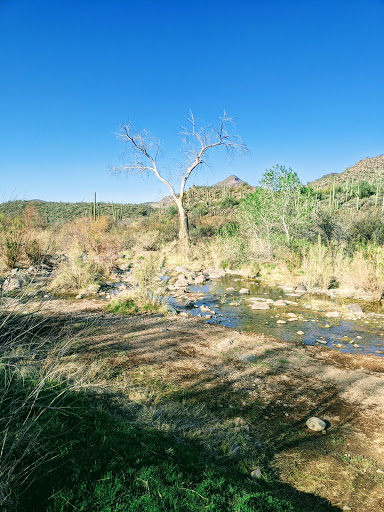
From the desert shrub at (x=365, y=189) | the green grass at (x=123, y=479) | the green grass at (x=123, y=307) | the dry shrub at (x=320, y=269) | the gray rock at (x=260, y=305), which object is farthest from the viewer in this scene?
the desert shrub at (x=365, y=189)

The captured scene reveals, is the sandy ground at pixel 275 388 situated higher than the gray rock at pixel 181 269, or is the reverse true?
the gray rock at pixel 181 269

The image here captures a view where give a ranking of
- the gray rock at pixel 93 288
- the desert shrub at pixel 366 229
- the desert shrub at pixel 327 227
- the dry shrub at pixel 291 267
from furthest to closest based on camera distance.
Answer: the desert shrub at pixel 327 227 < the desert shrub at pixel 366 229 < the dry shrub at pixel 291 267 < the gray rock at pixel 93 288

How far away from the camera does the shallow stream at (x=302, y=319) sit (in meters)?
6.29

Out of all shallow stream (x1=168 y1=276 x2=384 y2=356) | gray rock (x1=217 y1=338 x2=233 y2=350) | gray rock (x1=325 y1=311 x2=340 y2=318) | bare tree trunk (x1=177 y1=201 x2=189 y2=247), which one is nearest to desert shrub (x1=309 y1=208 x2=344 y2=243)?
shallow stream (x1=168 y1=276 x2=384 y2=356)

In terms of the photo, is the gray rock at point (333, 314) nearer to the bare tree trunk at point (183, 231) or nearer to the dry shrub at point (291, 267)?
the dry shrub at point (291, 267)

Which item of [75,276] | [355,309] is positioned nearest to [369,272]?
[355,309]

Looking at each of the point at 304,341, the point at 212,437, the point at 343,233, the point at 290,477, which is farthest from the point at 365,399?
the point at 343,233

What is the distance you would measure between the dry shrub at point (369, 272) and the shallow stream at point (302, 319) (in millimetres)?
585

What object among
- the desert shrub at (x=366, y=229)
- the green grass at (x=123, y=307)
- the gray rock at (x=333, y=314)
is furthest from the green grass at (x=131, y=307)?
the desert shrub at (x=366, y=229)

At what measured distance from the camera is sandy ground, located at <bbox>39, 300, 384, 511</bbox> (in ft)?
8.59

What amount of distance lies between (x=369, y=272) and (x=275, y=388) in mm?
7099

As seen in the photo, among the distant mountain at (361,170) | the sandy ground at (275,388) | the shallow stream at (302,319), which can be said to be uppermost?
the distant mountain at (361,170)

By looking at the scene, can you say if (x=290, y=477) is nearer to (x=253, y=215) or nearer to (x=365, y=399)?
(x=365, y=399)

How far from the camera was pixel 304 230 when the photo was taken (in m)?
14.5
